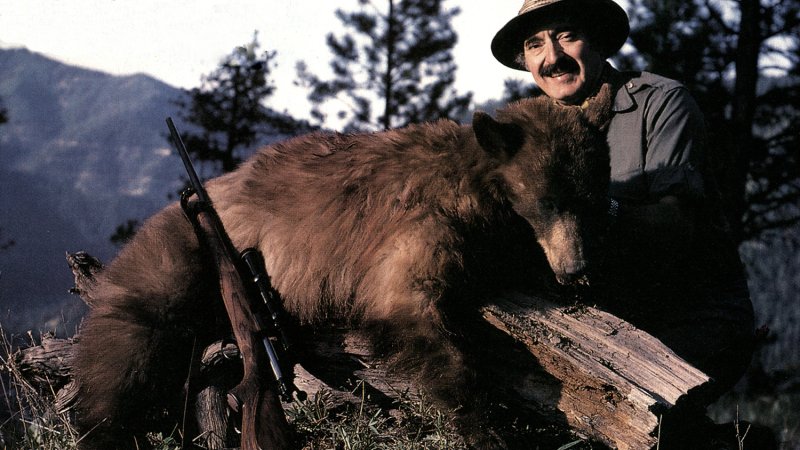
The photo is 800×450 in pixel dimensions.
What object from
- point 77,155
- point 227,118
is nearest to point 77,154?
point 77,155

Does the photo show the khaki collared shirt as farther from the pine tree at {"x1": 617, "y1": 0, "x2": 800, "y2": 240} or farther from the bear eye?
the pine tree at {"x1": 617, "y1": 0, "x2": 800, "y2": 240}

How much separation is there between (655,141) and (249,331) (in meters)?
3.06

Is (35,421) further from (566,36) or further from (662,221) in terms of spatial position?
(566,36)

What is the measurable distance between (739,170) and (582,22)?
352 inches

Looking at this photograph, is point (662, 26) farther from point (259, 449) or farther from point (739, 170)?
point (259, 449)

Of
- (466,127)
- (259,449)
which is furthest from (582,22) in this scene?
(259,449)

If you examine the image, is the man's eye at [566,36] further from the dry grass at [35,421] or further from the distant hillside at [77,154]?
the distant hillside at [77,154]

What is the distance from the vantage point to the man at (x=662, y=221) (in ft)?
13.0

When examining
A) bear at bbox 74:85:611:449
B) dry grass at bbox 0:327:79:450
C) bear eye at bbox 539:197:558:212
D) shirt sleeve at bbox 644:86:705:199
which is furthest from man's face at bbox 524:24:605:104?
dry grass at bbox 0:327:79:450

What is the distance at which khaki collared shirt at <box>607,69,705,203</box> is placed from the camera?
13.3 feet

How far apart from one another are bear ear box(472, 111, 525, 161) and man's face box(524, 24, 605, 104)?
58.9 inches

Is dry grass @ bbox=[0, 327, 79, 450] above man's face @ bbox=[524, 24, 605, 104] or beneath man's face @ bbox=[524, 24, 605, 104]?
beneath

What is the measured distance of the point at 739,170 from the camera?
11.9 metres

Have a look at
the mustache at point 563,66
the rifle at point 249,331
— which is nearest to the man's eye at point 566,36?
the mustache at point 563,66
